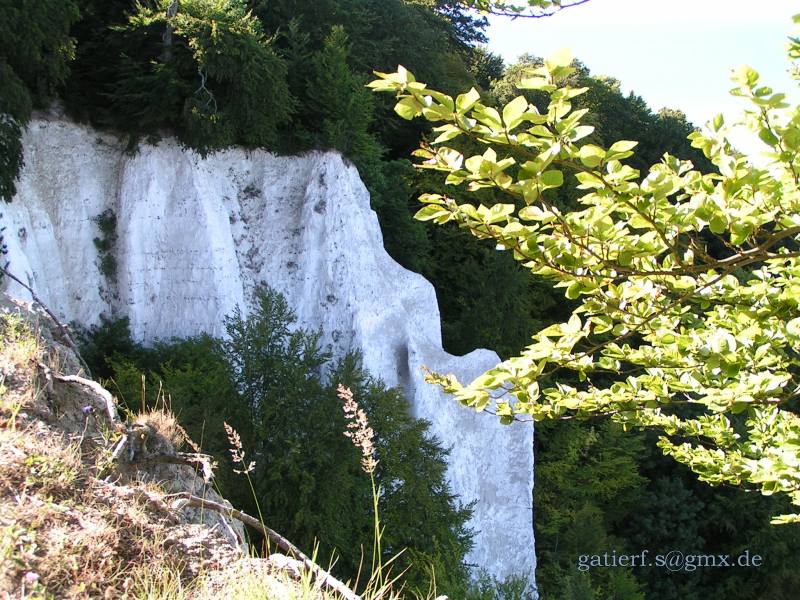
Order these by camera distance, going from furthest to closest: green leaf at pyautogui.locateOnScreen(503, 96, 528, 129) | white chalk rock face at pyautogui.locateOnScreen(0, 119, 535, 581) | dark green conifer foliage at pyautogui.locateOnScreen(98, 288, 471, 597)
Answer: white chalk rock face at pyautogui.locateOnScreen(0, 119, 535, 581), dark green conifer foliage at pyautogui.locateOnScreen(98, 288, 471, 597), green leaf at pyautogui.locateOnScreen(503, 96, 528, 129)

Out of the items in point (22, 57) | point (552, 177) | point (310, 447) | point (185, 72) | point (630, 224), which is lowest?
point (310, 447)

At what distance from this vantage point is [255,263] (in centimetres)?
1614

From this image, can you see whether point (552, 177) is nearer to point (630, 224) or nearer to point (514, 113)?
point (514, 113)

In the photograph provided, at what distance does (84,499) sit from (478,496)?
552 inches

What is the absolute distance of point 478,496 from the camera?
53.4ft

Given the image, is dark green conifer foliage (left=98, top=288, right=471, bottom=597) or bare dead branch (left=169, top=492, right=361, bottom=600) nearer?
bare dead branch (left=169, top=492, right=361, bottom=600)

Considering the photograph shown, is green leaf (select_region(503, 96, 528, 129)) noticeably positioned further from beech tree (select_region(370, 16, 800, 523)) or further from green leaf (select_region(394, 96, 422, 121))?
green leaf (select_region(394, 96, 422, 121))

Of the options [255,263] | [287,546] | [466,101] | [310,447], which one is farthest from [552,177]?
[255,263]

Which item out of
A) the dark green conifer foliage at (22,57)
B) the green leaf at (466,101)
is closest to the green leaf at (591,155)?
the green leaf at (466,101)

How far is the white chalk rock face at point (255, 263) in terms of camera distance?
14023 millimetres

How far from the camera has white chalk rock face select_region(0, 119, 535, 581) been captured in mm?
14023

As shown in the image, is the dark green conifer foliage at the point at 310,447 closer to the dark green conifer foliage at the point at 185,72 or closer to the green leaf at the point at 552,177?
the dark green conifer foliage at the point at 185,72

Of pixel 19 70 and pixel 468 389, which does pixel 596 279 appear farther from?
pixel 19 70

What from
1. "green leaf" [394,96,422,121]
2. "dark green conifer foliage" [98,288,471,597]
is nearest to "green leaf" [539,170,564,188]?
"green leaf" [394,96,422,121]
